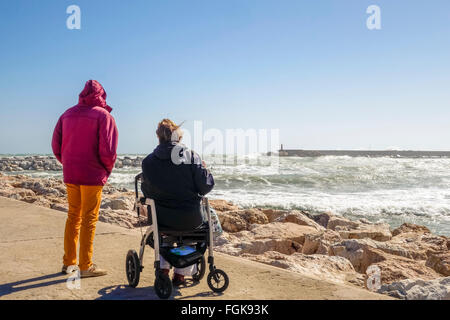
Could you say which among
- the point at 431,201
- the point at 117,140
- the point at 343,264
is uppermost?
the point at 117,140

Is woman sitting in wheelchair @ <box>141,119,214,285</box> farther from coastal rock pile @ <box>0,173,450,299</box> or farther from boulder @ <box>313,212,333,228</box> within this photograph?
boulder @ <box>313,212,333,228</box>

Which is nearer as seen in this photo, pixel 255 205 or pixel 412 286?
pixel 412 286

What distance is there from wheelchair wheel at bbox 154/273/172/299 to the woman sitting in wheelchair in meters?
0.19

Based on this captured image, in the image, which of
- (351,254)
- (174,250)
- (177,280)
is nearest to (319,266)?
(351,254)

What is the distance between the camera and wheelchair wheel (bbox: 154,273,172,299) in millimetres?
3133

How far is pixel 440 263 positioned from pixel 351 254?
104 cm

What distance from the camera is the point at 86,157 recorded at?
11.6 feet

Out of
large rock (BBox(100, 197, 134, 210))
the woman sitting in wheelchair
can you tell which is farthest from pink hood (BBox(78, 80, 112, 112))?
large rock (BBox(100, 197, 134, 210))

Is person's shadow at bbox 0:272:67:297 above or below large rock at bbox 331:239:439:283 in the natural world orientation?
above

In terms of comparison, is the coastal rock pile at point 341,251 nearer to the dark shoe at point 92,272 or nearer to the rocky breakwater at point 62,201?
the rocky breakwater at point 62,201
